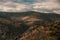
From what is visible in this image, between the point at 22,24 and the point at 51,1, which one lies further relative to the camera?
the point at 51,1

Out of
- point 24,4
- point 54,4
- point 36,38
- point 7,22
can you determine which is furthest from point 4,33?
point 54,4

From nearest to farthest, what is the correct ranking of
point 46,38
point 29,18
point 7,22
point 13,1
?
point 46,38, point 7,22, point 29,18, point 13,1

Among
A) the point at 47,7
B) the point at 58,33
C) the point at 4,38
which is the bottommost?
the point at 47,7

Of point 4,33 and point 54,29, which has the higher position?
point 54,29

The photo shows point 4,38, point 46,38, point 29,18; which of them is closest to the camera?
Result: point 46,38

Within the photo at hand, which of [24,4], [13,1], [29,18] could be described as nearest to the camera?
[29,18]

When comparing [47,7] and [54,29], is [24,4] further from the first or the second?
[54,29]

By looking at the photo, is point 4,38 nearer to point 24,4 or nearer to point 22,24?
point 22,24

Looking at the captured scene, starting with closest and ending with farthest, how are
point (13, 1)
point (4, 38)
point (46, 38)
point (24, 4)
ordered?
point (46, 38) → point (4, 38) → point (24, 4) → point (13, 1)

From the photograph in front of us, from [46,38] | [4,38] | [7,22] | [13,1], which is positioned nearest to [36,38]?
[46,38]
